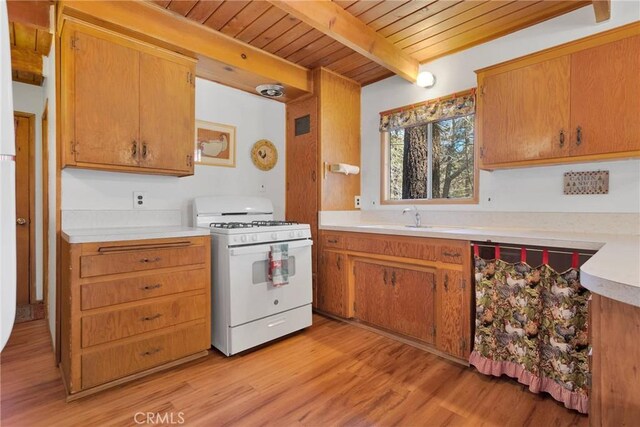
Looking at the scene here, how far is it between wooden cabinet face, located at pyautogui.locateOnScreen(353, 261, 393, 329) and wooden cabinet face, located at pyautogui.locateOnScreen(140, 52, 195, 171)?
1638 mm

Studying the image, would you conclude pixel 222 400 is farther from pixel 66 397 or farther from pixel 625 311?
pixel 625 311

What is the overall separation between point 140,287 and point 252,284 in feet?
2.36

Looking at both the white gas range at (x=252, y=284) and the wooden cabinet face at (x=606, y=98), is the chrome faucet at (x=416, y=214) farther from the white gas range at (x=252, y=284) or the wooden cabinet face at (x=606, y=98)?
the wooden cabinet face at (x=606, y=98)

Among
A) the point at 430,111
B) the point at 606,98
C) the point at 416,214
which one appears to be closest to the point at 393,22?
the point at 430,111

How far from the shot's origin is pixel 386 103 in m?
3.20

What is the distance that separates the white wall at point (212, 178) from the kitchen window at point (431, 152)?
1168 millimetres

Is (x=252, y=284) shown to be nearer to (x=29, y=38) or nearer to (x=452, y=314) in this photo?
(x=452, y=314)

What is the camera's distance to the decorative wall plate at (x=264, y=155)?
130 inches

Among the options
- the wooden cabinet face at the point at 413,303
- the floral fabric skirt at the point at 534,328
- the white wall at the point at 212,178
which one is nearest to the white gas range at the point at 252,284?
the white wall at the point at 212,178

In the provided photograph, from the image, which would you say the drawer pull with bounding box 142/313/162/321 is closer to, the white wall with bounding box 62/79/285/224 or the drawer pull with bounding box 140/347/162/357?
the drawer pull with bounding box 140/347/162/357

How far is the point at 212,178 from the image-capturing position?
2.98 meters

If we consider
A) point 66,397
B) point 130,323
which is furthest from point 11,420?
point 130,323

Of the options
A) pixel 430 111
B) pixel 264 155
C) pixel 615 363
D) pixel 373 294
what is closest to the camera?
pixel 615 363

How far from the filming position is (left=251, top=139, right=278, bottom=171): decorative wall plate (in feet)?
10.8
